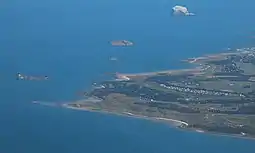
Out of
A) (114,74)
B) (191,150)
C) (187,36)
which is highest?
(187,36)

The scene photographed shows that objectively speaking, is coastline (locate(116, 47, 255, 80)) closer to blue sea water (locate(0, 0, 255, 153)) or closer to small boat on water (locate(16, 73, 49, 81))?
blue sea water (locate(0, 0, 255, 153))

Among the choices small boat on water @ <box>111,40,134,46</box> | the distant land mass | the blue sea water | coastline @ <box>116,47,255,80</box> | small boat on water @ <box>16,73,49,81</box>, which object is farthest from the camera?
small boat on water @ <box>111,40,134,46</box>

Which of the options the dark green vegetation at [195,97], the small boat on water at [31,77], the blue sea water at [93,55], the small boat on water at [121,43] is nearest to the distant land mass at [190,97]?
the dark green vegetation at [195,97]

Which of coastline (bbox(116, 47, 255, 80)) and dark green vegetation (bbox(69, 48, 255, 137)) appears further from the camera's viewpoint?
coastline (bbox(116, 47, 255, 80))

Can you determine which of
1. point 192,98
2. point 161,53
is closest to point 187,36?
point 161,53

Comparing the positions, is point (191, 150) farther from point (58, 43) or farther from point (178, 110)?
point (58, 43)

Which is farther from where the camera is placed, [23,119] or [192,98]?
[192,98]

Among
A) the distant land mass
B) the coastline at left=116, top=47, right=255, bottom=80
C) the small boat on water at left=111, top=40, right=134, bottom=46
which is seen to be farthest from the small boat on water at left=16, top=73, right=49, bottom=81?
the small boat on water at left=111, top=40, right=134, bottom=46
